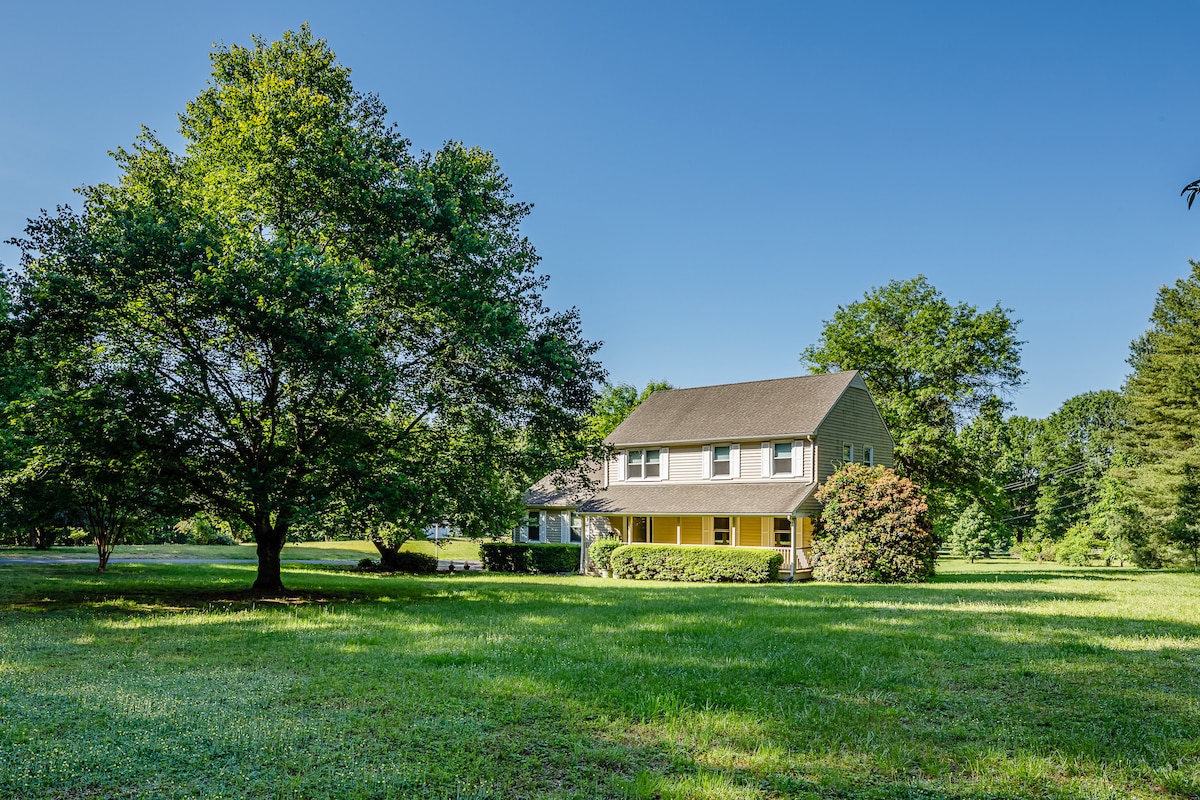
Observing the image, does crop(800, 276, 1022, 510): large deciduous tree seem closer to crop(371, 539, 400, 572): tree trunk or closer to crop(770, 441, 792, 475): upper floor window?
crop(770, 441, 792, 475): upper floor window

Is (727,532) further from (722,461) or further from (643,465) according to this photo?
(643,465)

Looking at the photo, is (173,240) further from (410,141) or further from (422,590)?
(422,590)

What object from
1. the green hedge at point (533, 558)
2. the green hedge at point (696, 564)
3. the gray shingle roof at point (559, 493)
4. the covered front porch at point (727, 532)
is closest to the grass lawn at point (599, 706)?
the green hedge at point (696, 564)

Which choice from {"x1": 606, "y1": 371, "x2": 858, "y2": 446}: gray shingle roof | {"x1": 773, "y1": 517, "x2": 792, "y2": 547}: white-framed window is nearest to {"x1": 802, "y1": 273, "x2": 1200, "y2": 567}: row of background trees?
{"x1": 606, "y1": 371, "x2": 858, "y2": 446}: gray shingle roof

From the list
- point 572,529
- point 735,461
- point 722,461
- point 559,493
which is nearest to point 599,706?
point 735,461

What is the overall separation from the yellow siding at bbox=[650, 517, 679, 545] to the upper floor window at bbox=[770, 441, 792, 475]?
5874mm

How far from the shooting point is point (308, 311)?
13891mm

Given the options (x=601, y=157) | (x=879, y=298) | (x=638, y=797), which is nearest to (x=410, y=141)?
(x=601, y=157)

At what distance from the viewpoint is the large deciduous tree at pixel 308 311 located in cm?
1386

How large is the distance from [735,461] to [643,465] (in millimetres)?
4736

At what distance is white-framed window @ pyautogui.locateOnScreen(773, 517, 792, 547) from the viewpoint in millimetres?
29672

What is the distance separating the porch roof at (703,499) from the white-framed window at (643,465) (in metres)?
0.69

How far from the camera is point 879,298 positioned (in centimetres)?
3869

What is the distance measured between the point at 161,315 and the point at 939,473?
32716 millimetres
